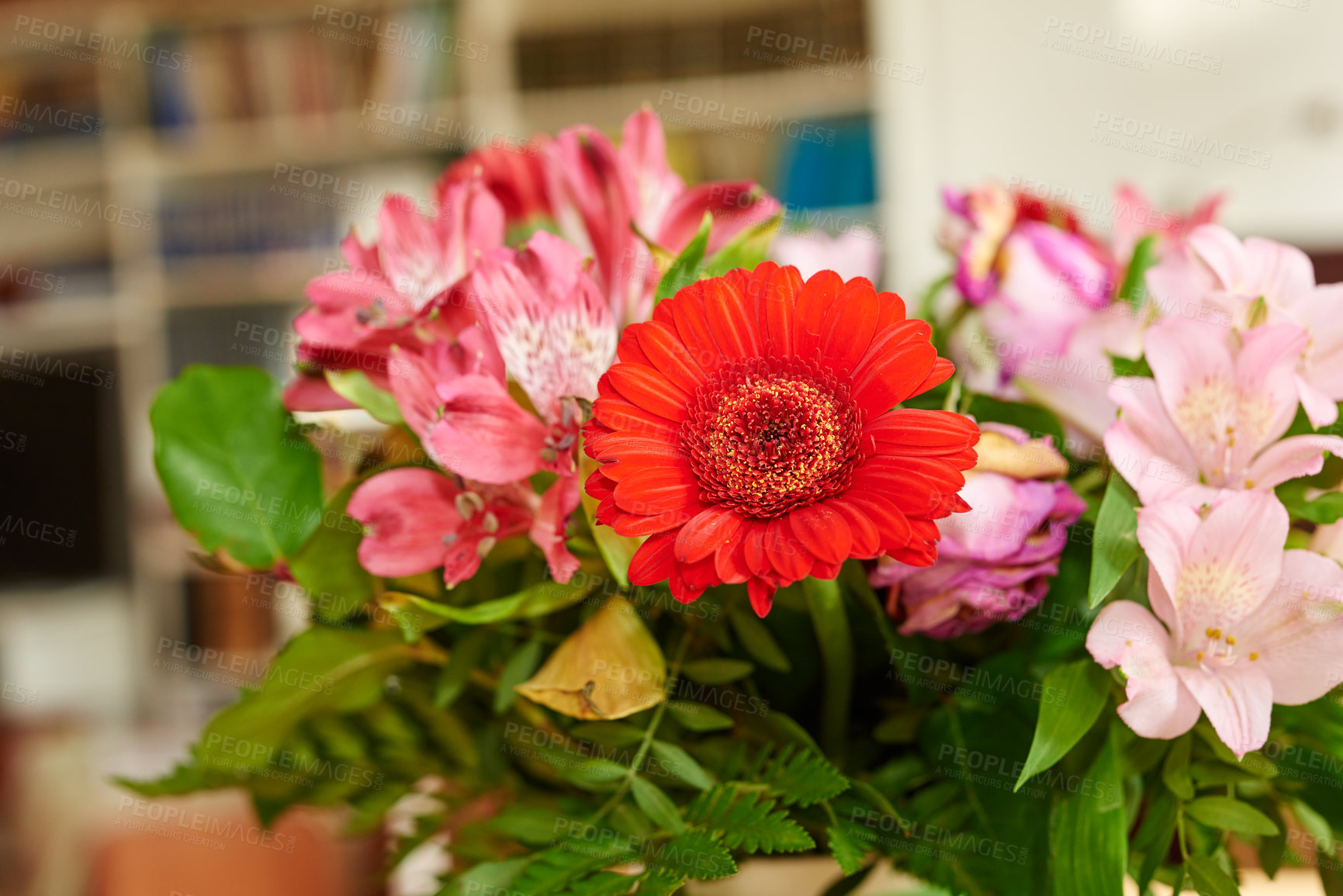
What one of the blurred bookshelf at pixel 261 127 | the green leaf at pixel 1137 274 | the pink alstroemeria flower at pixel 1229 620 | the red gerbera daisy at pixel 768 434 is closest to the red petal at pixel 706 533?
the red gerbera daisy at pixel 768 434

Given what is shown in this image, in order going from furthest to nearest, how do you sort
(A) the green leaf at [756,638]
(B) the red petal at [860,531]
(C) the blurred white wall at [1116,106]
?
1. (C) the blurred white wall at [1116,106]
2. (A) the green leaf at [756,638]
3. (B) the red petal at [860,531]

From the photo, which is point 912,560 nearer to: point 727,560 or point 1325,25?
point 727,560

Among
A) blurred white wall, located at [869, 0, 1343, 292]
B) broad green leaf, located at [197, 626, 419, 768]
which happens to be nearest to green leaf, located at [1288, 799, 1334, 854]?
broad green leaf, located at [197, 626, 419, 768]

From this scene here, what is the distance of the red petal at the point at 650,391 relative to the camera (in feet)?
0.77

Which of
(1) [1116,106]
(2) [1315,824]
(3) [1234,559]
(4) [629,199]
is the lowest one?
(2) [1315,824]

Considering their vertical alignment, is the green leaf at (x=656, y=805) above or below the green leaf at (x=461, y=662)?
below

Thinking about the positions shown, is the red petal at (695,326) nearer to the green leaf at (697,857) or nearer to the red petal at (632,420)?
the red petal at (632,420)

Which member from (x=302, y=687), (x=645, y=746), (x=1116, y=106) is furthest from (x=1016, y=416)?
(x=1116, y=106)

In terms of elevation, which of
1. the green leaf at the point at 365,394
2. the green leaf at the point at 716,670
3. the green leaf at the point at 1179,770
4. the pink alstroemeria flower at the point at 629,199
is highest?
the pink alstroemeria flower at the point at 629,199

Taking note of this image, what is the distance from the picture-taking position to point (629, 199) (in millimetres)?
355

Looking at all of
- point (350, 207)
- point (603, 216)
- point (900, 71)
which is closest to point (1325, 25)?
point (900, 71)

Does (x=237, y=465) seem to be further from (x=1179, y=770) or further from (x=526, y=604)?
(x=1179, y=770)

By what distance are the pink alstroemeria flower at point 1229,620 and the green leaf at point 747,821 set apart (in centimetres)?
9

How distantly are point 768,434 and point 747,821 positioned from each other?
108mm
